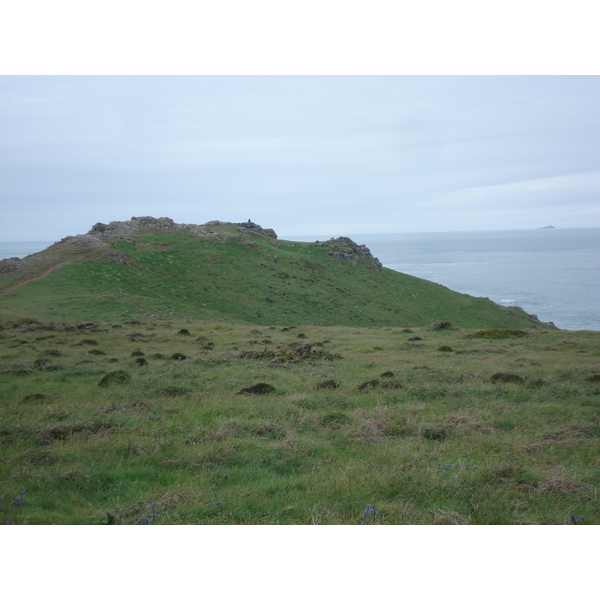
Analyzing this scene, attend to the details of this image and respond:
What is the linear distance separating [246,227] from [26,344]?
77320 millimetres

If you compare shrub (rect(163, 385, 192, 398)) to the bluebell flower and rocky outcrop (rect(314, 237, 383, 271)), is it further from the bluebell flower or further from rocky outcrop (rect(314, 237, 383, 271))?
rocky outcrop (rect(314, 237, 383, 271))

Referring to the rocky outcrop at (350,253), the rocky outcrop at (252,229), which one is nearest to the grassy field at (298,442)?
the rocky outcrop at (350,253)

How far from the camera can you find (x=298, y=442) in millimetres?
9656

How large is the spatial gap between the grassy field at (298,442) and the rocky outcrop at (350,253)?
77.1 meters

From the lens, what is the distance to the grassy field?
664cm

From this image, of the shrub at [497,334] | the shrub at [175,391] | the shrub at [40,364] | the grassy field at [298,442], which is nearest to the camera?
the grassy field at [298,442]

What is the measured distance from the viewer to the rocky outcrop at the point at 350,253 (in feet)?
319

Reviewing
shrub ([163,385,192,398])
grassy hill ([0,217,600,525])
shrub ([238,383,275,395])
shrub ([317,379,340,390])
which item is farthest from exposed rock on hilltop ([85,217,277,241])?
shrub ([317,379,340,390])

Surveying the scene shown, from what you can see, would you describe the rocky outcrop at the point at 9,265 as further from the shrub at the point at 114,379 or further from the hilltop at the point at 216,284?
the shrub at the point at 114,379

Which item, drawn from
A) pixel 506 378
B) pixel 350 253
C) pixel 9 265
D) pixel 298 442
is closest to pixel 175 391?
pixel 298 442

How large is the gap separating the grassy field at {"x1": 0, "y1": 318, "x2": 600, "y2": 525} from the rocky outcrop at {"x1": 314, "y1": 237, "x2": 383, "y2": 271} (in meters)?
77.1

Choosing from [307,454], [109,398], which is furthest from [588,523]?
[109,398]

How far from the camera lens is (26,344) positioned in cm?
2598

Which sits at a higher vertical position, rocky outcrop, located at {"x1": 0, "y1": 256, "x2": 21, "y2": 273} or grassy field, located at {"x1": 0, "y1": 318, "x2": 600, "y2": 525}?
rocky outcrop, located at {"x1": 0, "y1": 256, "x2": 21, "y2": 273}
